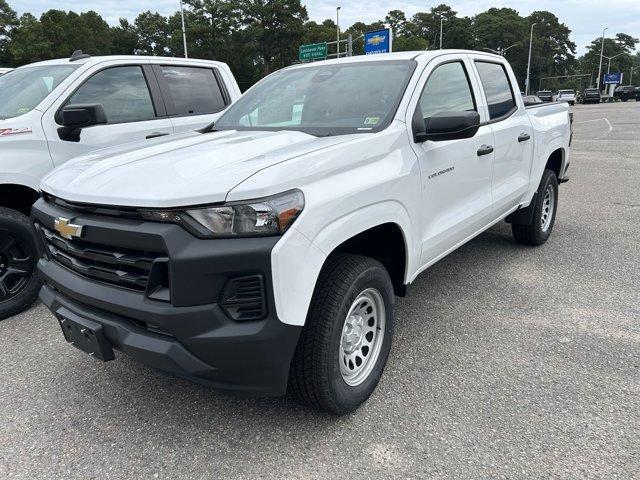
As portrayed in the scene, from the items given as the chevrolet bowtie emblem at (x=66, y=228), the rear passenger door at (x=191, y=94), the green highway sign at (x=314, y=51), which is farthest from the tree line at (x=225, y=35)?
the chevrolet bowtie emblem at (x=66, y=228)

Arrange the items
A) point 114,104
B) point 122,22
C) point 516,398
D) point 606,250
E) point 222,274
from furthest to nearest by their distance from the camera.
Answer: point 122,22
point 606,250
point 114,104
point 516,398
point 222,274

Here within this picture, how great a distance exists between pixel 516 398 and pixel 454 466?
702 millimetres

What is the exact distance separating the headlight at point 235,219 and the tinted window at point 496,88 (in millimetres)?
2721

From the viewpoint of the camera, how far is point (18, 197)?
4219 mm

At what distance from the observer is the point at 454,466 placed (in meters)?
2.37

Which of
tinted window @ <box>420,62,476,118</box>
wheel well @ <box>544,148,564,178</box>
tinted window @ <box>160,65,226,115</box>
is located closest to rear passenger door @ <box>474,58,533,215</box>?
tinted window @ <box>420,62,476,118</box>

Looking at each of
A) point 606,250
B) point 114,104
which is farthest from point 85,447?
point 606,250

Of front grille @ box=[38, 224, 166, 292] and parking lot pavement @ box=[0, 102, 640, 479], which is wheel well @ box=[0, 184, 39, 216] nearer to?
parking lot pavement @ box=[0, 102, 640, 479]

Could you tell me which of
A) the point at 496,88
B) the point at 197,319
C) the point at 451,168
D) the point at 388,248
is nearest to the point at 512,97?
A: the point at 496,88

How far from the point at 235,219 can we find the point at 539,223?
4172 mm

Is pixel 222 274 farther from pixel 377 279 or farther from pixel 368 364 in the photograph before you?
pixel 368 364

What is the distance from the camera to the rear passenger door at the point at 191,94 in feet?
17.0

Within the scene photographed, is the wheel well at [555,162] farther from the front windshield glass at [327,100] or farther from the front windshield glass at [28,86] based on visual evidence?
the front windshield glass at [28,86]

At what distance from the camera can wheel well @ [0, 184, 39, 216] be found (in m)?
4.11
